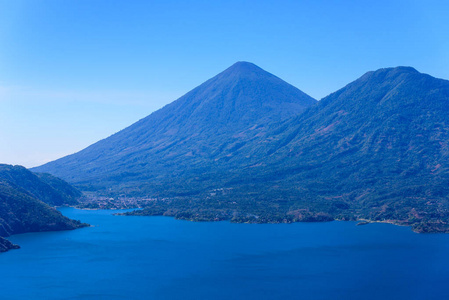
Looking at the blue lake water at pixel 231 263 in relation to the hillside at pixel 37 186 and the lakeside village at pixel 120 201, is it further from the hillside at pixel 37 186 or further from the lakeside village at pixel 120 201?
the hillside at pixel 37 186

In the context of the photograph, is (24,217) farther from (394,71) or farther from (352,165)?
(394,71)

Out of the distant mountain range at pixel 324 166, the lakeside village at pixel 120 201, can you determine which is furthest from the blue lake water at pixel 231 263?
the lakeside village at pixel 120 201

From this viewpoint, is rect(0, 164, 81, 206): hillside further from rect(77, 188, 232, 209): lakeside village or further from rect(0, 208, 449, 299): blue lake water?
rect(0, 208, 449, 299): blue lake water

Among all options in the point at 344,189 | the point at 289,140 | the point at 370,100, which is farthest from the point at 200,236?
the point at 370,100

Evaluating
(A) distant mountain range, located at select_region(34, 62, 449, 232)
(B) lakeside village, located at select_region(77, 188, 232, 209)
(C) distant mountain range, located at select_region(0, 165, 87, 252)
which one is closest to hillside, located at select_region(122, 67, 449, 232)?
(A) distant mountain range, located at select_region(34, 62, 449, 232)

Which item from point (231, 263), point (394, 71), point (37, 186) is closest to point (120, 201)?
point (37, 186)
